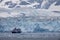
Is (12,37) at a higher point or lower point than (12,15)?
lower

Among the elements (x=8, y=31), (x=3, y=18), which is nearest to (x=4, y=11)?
(x=3, y=18)

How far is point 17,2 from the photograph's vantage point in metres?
6.22

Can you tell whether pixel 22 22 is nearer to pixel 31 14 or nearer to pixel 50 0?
pixel 31 14

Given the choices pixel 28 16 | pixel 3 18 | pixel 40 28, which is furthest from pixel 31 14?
pixel 3 18

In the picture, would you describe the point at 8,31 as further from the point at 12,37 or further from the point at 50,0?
the point at 50,0

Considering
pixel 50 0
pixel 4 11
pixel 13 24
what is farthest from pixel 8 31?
pixel 50 0

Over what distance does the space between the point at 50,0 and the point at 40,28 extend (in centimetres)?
103

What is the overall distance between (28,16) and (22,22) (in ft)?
1.01

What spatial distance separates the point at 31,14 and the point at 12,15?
65cm

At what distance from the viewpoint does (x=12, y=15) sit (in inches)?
242

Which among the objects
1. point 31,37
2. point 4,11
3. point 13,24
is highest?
point 4,11

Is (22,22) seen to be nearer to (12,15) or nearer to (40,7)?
(12,15)

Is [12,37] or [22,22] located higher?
[22,22]

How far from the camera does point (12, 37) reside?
591cm
